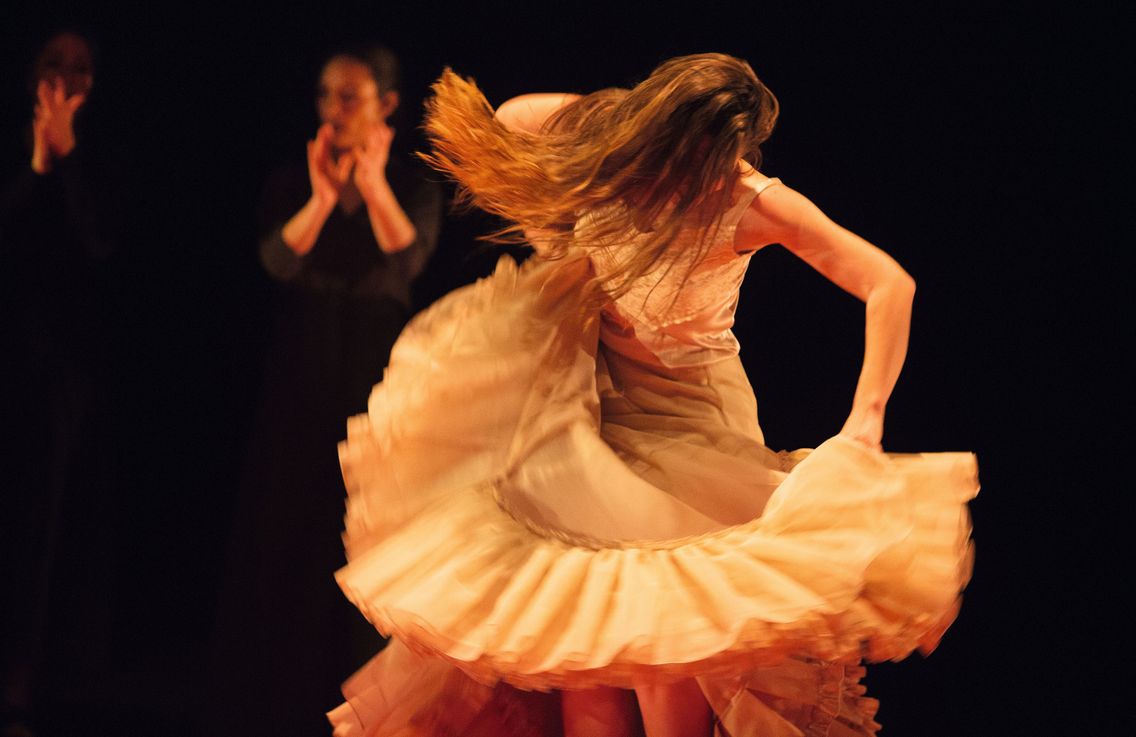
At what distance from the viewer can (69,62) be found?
1.87 m

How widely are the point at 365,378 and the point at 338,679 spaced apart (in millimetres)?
489

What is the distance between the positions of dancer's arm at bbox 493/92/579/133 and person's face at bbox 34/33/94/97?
33.0 inches

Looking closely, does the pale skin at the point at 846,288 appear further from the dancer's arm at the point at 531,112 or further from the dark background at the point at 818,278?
the dark background at the point at 818,278

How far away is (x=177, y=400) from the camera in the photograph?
6.19ft

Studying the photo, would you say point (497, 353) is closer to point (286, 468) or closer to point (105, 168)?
point (286, 468)

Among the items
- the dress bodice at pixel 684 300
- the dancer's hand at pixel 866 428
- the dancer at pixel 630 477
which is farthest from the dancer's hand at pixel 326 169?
the dancer's hand at pixel 866 428

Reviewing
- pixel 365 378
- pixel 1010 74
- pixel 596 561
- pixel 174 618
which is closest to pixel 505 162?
pixel 596 561

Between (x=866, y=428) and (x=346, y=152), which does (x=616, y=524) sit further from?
(x=346, y=152)

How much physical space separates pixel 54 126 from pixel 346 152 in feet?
1.59

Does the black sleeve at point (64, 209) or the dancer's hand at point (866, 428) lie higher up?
the black sleeve at point (64, 209)

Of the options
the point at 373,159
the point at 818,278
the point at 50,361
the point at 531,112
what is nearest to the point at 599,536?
the point at 531,112

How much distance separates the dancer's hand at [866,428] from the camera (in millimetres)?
1199

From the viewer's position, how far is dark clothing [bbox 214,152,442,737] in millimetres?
1807

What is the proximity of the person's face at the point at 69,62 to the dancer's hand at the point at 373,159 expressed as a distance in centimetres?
46
